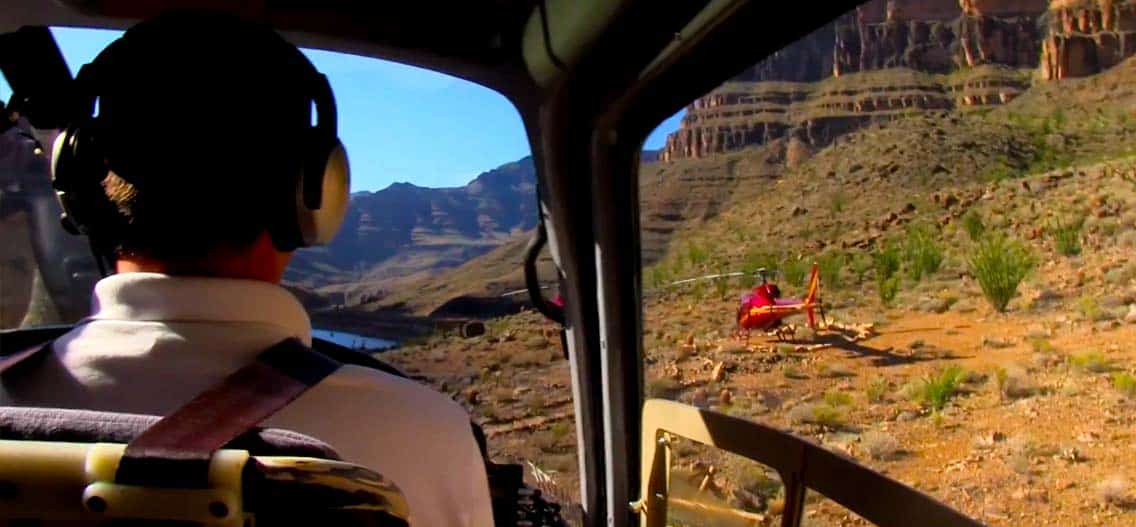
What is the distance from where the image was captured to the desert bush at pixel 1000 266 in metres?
2.39

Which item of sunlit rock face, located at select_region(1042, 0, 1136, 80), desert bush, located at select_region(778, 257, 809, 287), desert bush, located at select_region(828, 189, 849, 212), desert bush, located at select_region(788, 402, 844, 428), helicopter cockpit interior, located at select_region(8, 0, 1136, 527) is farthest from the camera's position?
desert bush, located at select_region(778, 257, 809, 287)

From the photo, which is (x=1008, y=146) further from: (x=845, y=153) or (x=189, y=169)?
(x=189, y=169)

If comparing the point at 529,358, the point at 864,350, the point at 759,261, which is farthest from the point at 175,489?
Answer: the point at 529,358

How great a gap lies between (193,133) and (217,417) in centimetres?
42

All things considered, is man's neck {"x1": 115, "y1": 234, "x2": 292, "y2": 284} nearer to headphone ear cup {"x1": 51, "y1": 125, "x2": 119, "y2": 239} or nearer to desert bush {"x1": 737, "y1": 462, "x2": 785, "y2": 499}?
headphone ear cup {"x1": 51, "y1": 125, "x2": 119, "y2": 239}

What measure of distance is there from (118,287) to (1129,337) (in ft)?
6.54

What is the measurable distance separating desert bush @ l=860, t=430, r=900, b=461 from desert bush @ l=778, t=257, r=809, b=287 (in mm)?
571

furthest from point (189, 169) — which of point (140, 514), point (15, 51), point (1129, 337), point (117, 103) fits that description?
point (1129, 337)

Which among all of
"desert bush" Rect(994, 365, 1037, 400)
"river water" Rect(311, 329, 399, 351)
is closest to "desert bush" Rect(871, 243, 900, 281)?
"desert bush" Rect(994, 365, 1037, 400)

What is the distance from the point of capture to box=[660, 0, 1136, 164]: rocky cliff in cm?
208

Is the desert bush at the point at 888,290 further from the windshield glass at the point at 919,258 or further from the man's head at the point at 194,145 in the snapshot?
the man's head at the point at 194,145

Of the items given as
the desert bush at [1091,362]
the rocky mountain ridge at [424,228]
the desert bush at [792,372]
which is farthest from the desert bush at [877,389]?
the rocky mountain ridge at [424,228]

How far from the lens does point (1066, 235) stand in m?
2.25

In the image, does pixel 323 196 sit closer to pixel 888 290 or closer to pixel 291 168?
pixel 291 168
